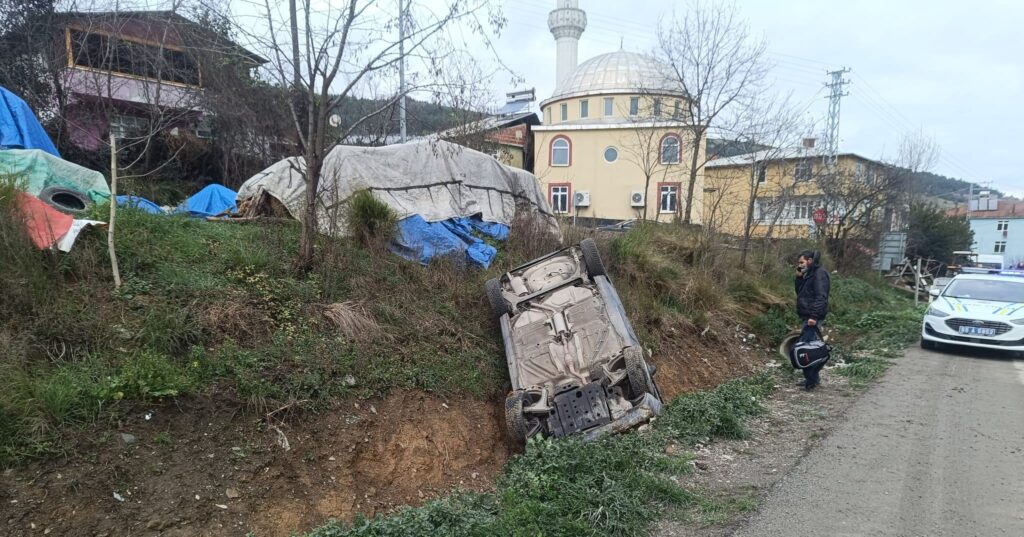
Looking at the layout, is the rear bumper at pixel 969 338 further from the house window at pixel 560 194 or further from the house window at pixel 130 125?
the house window at pixel 560 194

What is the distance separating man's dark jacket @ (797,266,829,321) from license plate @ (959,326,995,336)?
4.48 m

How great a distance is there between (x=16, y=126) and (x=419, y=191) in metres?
6.51

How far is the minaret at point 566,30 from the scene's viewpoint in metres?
48.4

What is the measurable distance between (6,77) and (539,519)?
1570 cm

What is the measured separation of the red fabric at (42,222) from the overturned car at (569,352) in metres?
4.58

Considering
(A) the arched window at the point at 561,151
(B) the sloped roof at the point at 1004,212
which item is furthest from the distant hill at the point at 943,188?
(A) the arched window at the point at 561,151

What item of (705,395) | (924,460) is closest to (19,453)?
(705,395)

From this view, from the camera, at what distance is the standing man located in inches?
285

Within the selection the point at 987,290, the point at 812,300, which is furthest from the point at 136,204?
the point at 987,290

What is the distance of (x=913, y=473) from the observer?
4422 millimetres

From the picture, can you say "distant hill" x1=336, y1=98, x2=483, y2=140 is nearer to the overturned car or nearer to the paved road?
the overturned car

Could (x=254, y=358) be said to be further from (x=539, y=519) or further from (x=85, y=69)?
(x=85, y=69)

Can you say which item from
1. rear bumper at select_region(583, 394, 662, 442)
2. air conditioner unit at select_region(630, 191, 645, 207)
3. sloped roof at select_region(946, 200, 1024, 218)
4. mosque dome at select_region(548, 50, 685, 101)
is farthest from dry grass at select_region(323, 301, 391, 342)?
sloped roof at select_region(946, 200, 1024, 218)

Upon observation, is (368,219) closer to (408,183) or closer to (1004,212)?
(408,183)
